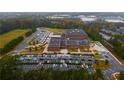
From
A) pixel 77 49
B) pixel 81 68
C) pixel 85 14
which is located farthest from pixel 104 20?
pixel 81 68

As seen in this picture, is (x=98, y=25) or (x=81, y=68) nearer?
(x=81, y=68)

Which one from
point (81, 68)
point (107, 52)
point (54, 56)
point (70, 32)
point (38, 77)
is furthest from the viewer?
point (70, 32)

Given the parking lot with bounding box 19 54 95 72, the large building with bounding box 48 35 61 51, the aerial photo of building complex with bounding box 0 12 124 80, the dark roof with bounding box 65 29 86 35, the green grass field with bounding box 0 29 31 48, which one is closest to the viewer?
the aerial photo of building complex with bounding box 0 12 124 80

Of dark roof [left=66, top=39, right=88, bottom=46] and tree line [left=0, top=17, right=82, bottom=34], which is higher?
tree line [left=0, top=17, right=82, bottom=34]

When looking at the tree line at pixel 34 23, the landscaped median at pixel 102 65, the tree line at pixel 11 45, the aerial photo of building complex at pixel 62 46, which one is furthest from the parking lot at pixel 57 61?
the tree line at pixel 34 23

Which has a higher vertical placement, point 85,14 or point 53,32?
point 85,14

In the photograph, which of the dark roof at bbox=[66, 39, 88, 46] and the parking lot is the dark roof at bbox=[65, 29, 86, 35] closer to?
the dark roof at bbox=[66, 39, 88, 46]

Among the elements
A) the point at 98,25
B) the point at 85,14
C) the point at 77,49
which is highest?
the point at 85,14

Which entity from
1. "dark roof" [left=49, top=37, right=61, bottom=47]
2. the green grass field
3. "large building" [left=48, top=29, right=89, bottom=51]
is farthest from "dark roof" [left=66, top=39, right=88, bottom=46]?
the green grass field

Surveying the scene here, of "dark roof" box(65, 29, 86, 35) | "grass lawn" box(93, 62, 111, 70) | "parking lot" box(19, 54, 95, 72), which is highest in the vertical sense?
"dark roof" box(65, 29, 86, 35)

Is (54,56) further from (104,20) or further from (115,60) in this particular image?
(104,20)
